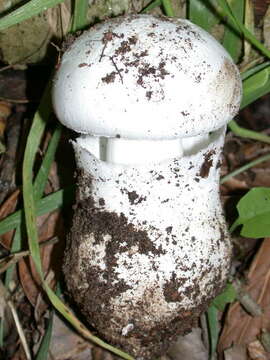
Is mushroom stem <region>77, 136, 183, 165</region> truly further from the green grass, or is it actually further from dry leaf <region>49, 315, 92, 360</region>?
dry leaf <region>49, 315, 92, 360</region>

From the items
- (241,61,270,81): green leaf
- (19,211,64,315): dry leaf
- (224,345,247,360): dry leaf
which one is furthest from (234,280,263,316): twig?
(241,61,270,81): green leaf

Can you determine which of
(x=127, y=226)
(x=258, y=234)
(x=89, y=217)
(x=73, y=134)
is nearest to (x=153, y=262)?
(x=127, y=226)

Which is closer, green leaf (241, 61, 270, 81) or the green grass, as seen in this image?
the green grass

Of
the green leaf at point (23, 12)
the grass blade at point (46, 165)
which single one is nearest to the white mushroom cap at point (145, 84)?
the green leaf at point (23, 12)

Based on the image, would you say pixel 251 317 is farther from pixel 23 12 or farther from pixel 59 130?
pixel 23 12

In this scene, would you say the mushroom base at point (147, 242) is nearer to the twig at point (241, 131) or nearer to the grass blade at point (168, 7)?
the twig at point (241, 131)

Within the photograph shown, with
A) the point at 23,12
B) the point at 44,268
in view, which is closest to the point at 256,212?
the point at 44,268

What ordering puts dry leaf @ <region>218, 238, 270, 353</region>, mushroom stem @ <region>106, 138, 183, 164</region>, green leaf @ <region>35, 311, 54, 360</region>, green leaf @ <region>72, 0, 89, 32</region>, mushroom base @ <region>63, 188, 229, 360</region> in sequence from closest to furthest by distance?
1. mushroom stem @ <region>106, 138, 183, 164</region>
2. mushroom base @ <region>63, 188, 229, 360</region>
3. green leaf @ <region>72, 0, 89, 32</region>
4. green leaf @ <region>35, 311, 54, 360</region>
5. dry leaf @ <region>218, 238, 270, 353</region>
